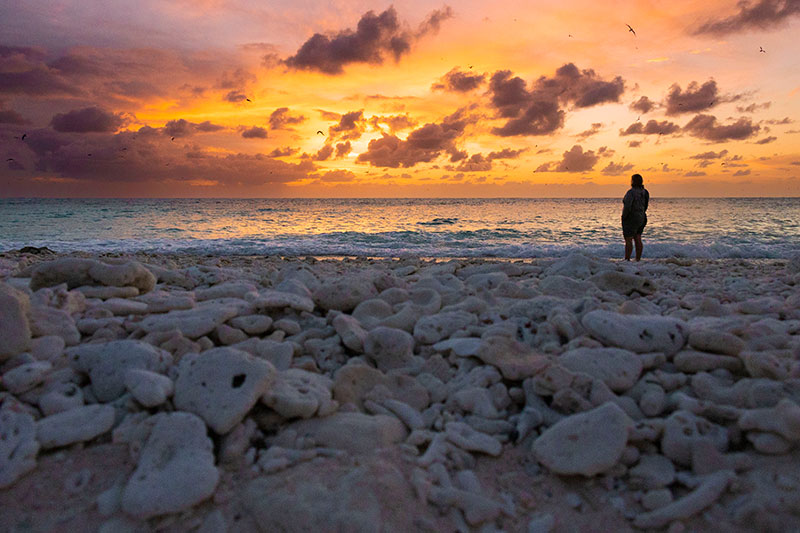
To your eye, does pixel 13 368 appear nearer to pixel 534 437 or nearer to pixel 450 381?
pixel 450 381

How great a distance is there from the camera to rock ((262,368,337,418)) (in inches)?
80.5

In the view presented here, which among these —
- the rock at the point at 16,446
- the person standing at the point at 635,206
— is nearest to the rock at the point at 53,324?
the rock at the point at 16,446

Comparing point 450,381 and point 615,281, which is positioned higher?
point 615,281

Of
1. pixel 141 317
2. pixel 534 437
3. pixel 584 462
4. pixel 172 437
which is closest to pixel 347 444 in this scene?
pixel 172 437

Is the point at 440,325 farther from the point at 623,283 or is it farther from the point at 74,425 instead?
the point at 623,283

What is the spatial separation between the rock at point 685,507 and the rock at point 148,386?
1.98 meters

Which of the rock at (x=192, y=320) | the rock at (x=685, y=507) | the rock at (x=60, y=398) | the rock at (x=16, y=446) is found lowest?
the rock at (x=685, y=507)

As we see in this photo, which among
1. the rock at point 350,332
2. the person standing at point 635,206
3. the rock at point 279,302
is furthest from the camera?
the person standing at point 635,206

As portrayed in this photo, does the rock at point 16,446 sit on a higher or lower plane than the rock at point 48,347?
lower

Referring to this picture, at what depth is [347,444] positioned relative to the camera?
76.3 inches

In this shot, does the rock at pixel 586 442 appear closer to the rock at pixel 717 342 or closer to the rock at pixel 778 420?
the rock at pixel 778 420

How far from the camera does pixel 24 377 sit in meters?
2.11

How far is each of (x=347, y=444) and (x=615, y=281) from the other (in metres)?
3.35

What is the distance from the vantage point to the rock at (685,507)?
1590mm
